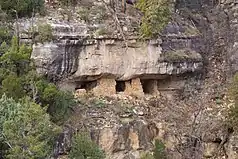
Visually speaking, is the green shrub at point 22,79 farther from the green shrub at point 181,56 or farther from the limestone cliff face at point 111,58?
the green shrub at point 181,56

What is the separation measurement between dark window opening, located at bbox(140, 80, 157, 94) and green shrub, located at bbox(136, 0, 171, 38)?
9.87 ft

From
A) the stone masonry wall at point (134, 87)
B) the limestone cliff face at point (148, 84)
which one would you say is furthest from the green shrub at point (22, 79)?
the stone masonry wall at point (134, 87)

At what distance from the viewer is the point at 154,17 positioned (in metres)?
23.5

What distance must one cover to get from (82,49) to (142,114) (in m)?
4.28

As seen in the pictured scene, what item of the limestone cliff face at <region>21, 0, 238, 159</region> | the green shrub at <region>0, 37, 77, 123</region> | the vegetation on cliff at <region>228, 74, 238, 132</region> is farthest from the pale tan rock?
the green shrub at <region>0, 37, 77, 123</region>

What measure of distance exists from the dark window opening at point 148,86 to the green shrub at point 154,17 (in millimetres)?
3009

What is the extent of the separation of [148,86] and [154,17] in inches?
171

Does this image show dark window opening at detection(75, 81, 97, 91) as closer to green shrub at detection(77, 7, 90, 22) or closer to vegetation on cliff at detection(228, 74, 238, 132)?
green shrub at detection(77, 7, 90, 22)

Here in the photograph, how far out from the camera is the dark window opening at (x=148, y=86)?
85.5ft

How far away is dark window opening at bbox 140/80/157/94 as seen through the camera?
85.5ft

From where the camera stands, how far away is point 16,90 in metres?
18.5

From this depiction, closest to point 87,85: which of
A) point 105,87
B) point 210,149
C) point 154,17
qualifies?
point 105,87

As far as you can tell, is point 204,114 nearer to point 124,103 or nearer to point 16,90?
point 124,103

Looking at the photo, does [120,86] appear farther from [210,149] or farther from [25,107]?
[25,107]
